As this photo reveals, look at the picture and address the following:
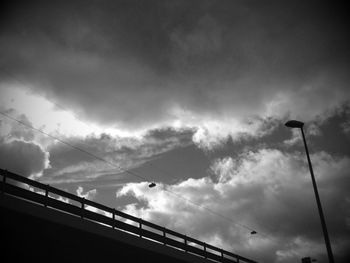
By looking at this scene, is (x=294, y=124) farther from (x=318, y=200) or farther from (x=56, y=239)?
(x=56, y=239)

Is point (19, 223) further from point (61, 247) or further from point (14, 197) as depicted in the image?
point (61, 247)

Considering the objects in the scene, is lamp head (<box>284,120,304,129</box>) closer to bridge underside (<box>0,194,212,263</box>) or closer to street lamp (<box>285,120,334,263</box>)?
street lamp (<box>285,120,334,263</box>)

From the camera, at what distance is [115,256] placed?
1484 cm

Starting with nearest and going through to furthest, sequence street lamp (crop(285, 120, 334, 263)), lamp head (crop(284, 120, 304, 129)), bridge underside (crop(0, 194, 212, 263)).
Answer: bridge underside (crop(0, 194, 212, 263)) < street lamp (crop(285, 120, 334, 263)) < lamp head (crop(284, 120, 304, 129))

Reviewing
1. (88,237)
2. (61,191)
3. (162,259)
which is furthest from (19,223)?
(162,259)

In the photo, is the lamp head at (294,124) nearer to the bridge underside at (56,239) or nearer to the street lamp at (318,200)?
the street lamp at (318,200)

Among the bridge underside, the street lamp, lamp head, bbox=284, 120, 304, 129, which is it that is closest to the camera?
the bridge underside

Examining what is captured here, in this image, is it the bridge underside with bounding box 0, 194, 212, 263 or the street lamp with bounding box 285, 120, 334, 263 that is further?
the street lamp with bounding box 285, 120, 334, 263

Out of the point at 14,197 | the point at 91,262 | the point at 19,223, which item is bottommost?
the point at 91,262

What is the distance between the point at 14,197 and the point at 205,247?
11300 mm

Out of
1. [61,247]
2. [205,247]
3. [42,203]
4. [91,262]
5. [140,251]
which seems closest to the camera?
[42,203]

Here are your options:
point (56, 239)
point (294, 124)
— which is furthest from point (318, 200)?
point (56, 239)

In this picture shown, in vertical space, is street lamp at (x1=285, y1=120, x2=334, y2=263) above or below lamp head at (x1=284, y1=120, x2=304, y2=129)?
below

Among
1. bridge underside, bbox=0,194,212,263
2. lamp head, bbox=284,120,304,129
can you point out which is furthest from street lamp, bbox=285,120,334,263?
bridge underside, bbox=0,194,212,263
